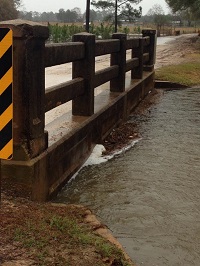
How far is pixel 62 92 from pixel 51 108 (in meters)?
0.41

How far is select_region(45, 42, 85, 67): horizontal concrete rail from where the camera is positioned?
4488mm

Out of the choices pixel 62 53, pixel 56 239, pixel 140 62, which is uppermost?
pixel 62 53

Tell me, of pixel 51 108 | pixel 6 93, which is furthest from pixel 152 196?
pixel 6 93

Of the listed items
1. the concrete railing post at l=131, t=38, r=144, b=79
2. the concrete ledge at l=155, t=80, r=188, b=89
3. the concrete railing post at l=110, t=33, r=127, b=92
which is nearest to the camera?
the concrete railing post at l=110, t=33, r=127, b=92

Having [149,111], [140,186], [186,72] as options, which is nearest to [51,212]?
[140,186]

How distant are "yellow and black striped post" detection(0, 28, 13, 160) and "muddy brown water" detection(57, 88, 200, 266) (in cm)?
140

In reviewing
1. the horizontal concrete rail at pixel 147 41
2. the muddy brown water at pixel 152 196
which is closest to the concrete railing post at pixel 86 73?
the muddy brown water at pixel 152 196

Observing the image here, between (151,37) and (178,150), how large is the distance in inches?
266

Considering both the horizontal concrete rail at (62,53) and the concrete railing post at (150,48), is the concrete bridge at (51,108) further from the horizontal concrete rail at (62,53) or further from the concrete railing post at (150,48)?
the concrete railing post at (150,48)

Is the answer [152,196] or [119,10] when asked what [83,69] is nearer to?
[152,196]

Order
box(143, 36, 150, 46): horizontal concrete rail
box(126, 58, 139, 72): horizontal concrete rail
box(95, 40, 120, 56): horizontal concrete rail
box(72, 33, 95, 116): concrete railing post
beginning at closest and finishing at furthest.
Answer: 1. box(72, 33, 95, 116): concrete railing post
2. box(95, 40, 120, 56): horizontal concrete rail
3. box(126, 58, 139, 72): horizontal concrete rail
4. box(143, 36, 150, 46): horizontal concrete rail

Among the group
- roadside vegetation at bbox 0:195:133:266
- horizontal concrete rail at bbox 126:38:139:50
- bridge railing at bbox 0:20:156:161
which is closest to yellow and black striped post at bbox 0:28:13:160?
roadside vegetation at bbox 0:195:133:266

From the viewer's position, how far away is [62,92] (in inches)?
199

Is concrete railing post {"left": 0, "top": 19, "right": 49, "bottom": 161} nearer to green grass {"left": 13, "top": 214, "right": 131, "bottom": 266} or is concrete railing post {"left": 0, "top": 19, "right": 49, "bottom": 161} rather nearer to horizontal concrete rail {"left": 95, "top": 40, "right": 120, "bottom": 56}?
green grass {"left": 13, "top": 214, "right": 131, "bottom": 266}
